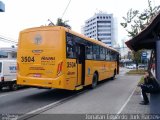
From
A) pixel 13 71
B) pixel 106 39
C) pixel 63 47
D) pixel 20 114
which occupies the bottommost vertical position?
pixel 20 114

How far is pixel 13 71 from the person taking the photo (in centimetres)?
1892

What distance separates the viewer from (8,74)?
18438 millimetres

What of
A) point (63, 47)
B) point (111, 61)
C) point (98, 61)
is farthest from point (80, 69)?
point (111, 61)

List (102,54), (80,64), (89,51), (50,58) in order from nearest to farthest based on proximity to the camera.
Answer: (50,58) < (80,64) < (89,51) < (102,54)

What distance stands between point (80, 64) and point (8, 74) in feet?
17.9

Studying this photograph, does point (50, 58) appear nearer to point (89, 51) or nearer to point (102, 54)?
point (89, 51)

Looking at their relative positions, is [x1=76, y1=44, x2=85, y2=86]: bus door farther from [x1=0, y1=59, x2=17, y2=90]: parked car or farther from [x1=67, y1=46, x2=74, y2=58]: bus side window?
[x1=0, y1=59, x2=17, y2=90]: parked car

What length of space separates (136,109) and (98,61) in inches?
366

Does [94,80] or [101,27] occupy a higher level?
[101,27]

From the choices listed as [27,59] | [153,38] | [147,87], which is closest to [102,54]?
[27,59]

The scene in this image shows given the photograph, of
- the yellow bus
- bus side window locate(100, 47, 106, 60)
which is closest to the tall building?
bus side window locate(100, 47, 106, 60)

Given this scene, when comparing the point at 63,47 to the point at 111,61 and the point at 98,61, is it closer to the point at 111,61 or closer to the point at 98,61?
the point at 98,61

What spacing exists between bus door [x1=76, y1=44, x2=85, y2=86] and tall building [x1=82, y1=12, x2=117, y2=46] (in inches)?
2345

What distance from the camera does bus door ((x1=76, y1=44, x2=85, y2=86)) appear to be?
15.3m
